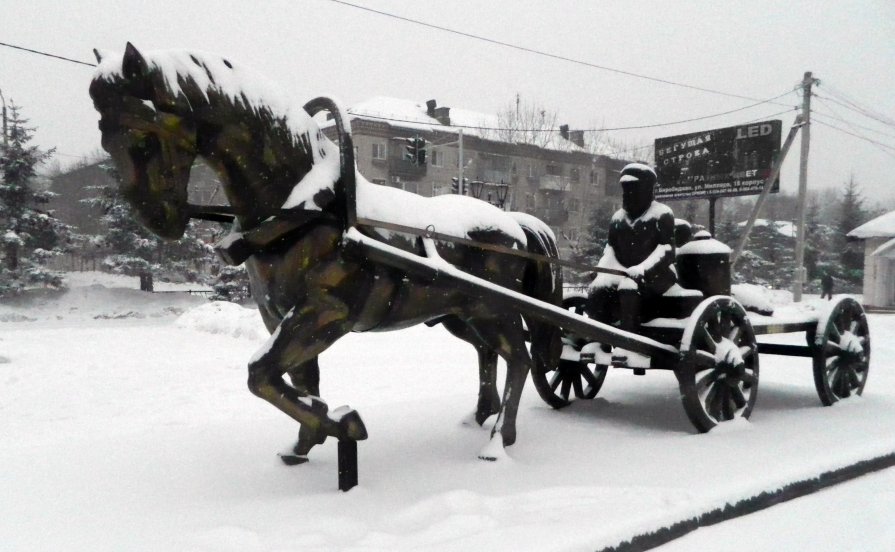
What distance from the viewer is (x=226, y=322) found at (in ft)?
36.2

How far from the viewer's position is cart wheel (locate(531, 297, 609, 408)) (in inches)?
191

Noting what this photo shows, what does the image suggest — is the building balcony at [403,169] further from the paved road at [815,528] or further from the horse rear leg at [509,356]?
the paved road at [815,528]

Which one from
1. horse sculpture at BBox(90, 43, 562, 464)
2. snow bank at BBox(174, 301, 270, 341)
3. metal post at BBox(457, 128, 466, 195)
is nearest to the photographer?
horse sculpture at BBox(90, 43, 562, 464)

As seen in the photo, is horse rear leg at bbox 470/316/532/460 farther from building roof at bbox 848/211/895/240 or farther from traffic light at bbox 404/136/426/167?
building roof at bbox 848/211/895/240

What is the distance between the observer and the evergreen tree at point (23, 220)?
16.9m

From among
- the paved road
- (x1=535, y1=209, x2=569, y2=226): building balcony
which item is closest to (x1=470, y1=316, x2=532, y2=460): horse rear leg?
the paved road

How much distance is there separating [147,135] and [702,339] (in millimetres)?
3651

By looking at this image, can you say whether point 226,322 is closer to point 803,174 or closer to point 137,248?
point 137,248

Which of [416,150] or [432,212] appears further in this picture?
[416,150]

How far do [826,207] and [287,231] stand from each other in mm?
40464

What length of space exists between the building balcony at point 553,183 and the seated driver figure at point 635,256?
22.2 meters

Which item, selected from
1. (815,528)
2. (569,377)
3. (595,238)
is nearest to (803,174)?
(595,238)

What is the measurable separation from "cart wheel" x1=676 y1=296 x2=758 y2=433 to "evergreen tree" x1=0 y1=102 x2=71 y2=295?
1796 cm

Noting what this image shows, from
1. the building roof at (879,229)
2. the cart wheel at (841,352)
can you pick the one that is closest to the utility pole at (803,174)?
the building roof at (879,229)
